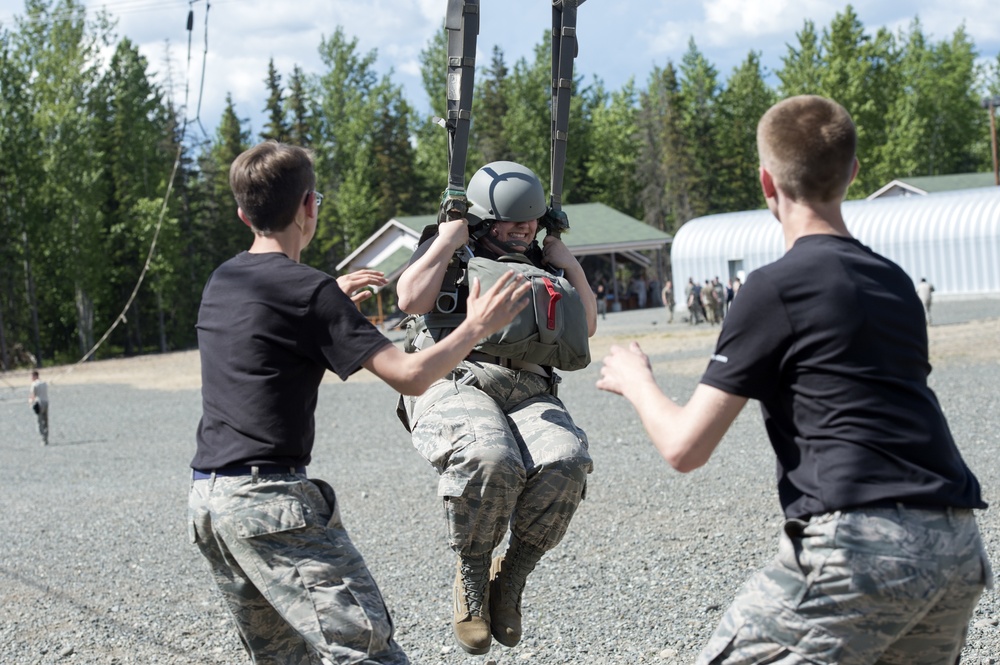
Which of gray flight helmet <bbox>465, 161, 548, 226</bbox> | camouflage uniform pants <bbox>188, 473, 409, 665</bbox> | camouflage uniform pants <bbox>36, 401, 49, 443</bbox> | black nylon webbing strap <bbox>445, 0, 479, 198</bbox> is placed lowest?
camouflage uniform pants <bbox>36, 401, 49, 443</bbox>

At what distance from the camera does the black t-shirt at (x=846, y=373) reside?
280 cm

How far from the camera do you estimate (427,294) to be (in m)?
4.92

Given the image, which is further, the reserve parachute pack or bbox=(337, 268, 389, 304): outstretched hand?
the reserve parachute pack

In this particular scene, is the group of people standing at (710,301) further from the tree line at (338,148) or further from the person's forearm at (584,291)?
the person's forearm at (584,291)

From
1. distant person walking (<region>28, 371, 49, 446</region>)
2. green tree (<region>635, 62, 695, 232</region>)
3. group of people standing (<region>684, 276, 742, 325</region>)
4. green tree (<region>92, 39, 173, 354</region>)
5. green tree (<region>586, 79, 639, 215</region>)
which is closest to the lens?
distant person walking (<region>28, 371, 49, 446</region>)

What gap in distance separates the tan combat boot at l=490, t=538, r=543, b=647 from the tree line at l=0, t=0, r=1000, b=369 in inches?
1858

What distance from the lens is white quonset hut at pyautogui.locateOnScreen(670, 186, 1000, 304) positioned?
148ft

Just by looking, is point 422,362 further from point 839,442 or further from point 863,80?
point 863,80

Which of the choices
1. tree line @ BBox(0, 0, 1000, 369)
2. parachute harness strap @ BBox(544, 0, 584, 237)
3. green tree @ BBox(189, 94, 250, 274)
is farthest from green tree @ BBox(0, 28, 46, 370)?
parachute harness strap @ BBox(544, 0, 584, 237)

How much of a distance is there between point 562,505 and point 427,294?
3.89 ft

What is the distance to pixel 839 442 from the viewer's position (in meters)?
2.83

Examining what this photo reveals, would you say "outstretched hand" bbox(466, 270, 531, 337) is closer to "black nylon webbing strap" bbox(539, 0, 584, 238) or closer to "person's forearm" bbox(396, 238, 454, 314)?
"person's forearm" bbox(396, 238, 454, 314)

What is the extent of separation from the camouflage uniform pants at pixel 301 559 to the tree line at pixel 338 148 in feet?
158

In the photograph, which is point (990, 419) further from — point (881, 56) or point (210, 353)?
point (881, 56)
